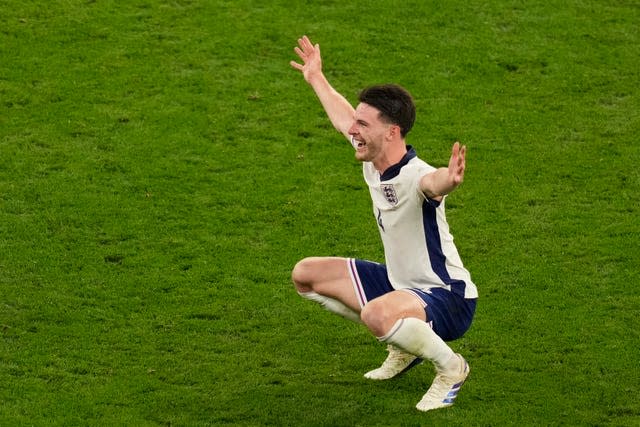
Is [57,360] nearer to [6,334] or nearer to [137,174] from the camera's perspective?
[6,334]

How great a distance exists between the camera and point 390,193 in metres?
6.82

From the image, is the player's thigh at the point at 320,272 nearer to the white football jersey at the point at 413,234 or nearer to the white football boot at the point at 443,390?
the white football jersey at the point at 413,234

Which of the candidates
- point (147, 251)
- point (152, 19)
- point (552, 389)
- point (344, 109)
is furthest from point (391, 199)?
point (152, 19)

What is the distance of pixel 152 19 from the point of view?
39.0 feet

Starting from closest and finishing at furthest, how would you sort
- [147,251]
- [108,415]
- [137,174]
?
[108,415]
[147,251]
[137,174]

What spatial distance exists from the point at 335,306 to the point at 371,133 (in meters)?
1.09

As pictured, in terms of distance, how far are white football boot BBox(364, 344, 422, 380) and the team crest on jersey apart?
94 centimetres

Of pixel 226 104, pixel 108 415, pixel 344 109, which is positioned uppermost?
pixel 344 109

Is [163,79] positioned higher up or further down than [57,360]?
higher up

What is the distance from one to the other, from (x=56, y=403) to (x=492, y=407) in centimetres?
241

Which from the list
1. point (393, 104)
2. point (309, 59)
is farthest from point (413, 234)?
point (309, 59)

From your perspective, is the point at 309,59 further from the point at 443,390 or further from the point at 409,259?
the point at 443,390

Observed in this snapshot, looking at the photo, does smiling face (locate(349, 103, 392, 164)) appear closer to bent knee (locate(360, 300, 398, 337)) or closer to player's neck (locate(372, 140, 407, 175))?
player's neck (locate(372, 140, 407, 175))

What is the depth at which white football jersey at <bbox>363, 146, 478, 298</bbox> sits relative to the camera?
6754 millimetres
